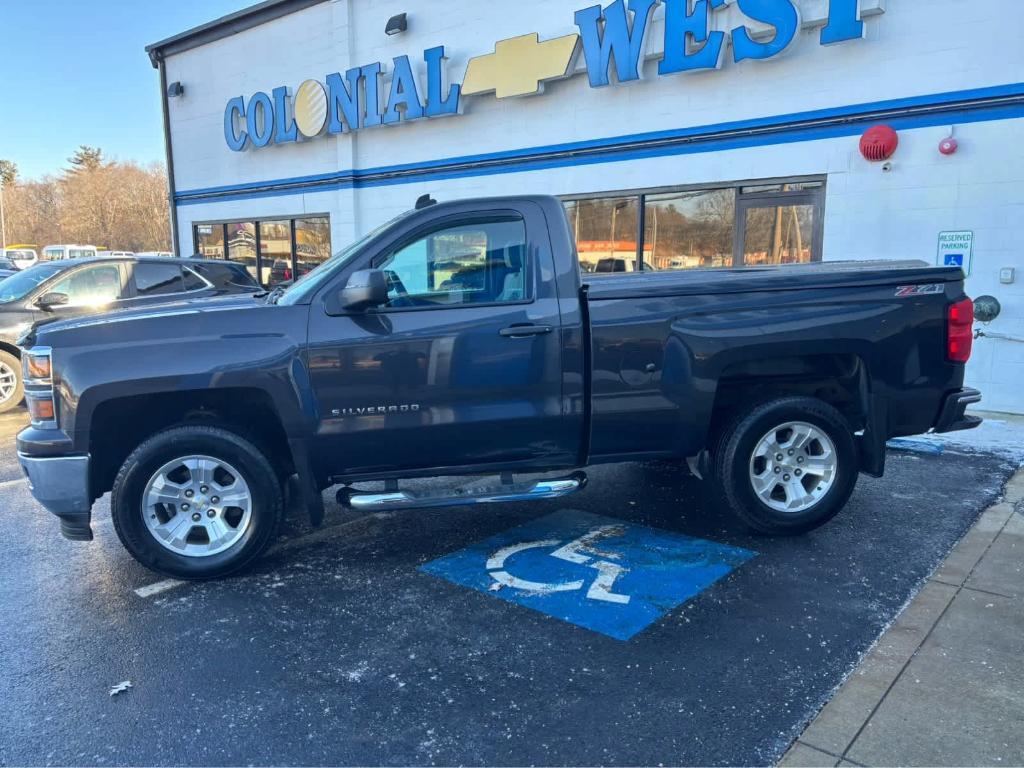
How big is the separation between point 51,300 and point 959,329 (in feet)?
30.2

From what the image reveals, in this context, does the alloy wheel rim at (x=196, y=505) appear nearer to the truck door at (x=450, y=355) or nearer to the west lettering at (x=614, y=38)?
the truck door at (x=450, y=355)

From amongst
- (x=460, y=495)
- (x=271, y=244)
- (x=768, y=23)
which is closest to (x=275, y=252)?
(x=271, y=244)

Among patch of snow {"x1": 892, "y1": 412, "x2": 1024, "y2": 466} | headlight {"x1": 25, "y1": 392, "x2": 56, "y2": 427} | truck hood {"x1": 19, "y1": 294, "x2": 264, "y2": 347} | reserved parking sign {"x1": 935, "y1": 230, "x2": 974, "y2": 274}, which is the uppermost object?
reserved parking sign {"x1": 935, "y1": 230, "x2": 974, "y2": 274}

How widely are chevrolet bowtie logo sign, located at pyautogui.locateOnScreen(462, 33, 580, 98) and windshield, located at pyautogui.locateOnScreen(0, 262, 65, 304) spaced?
6335 millimetres

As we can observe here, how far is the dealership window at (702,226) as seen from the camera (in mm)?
9188

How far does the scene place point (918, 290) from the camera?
4.42 metres

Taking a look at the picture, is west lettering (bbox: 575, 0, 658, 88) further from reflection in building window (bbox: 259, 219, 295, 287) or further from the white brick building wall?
reflection in building window (bbox: 259, 219, 295, 287)

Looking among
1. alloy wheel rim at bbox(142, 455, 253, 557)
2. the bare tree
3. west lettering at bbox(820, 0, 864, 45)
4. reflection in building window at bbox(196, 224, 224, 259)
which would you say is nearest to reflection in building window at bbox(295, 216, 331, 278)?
reflection in building window at bbox(196, 224, 224, 259)

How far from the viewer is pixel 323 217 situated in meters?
14.4

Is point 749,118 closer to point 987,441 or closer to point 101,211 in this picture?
point 987,441

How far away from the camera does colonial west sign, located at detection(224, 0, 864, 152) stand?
8766mm

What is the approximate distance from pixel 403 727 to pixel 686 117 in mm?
8815

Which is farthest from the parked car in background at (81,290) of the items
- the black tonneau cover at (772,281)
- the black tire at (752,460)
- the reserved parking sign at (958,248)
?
the reserved parking sign at (958,248)

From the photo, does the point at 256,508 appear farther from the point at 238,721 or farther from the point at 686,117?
the point at 686,117
